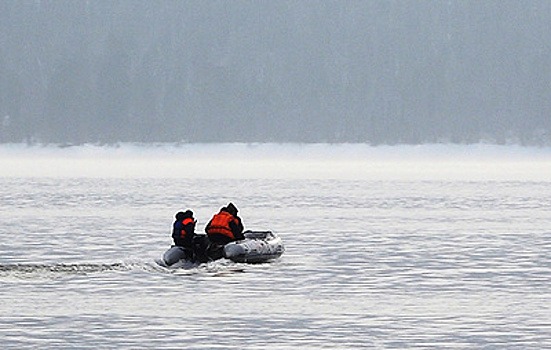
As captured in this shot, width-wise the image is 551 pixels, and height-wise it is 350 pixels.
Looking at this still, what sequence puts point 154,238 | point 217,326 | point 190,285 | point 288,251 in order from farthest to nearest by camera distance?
point 154,238, point 288,251, point 190,285, point 217,326

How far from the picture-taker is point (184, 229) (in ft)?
112

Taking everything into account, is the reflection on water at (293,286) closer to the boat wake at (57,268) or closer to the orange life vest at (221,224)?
the boat wake at (57,268)

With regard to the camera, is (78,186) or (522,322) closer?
(522,322)

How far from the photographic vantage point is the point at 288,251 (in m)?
40.8

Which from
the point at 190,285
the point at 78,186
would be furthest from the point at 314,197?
the point at 190,285

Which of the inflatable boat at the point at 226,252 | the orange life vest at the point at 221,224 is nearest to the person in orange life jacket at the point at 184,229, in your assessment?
the inflatable boat at the point at 226,252

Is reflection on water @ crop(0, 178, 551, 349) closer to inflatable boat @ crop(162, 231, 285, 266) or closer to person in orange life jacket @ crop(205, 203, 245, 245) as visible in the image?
inflatable boat @ crop(162, 231, 285, 266)

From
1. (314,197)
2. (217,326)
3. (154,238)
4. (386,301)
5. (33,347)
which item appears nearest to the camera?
(33,347)

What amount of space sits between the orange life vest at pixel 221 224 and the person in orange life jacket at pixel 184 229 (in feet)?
2.07

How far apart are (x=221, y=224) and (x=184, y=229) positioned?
113 centimetres

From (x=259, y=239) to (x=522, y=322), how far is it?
1214cm

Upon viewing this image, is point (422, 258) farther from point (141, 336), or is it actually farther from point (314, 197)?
point (314, 197)

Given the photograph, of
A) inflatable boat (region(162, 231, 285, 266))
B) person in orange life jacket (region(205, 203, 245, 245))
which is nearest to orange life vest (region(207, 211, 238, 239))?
person in orange life jacket (region(205, 203, 245, 245))

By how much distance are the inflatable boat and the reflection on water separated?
26 centimetres
